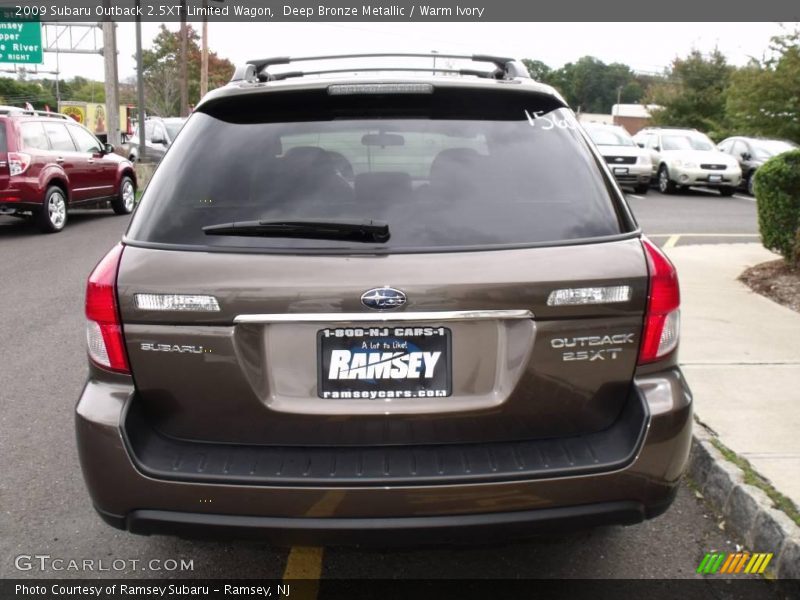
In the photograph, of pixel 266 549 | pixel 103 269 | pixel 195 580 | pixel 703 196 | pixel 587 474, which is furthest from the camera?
pixel 703 196

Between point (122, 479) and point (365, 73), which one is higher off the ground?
point (365, 73)

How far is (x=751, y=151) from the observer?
73.5 ft

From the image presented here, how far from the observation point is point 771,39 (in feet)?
62.2

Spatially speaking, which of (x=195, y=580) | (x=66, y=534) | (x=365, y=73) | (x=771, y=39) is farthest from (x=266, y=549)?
(x=771, y=39)

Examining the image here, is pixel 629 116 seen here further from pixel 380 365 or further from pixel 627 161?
pixel 380 365

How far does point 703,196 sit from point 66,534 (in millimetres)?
20752

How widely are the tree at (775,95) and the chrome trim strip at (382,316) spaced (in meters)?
16.5

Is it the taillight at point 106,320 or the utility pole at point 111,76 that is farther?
the utility pole at point 111,76

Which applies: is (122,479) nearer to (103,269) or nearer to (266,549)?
(103,269)

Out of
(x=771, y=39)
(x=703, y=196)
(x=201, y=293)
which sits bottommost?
(x=703, y=196)

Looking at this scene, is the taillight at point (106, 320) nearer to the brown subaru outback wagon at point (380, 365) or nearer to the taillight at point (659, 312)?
the brown subaru outback wagon at point (380, 365)

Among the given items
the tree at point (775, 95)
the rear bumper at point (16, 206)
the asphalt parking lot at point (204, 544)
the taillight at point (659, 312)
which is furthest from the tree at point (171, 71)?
the taillight at point (659, 312)

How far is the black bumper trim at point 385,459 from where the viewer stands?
240 centimetres

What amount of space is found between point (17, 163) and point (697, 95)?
118ft
